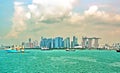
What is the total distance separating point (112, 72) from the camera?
6600 cm

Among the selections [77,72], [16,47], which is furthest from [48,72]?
[16,47]

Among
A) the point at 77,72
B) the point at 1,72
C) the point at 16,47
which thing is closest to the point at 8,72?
the point at 1,72

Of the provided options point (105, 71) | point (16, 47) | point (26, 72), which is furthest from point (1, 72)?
point (16, 47)

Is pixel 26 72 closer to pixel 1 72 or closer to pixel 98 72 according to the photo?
pixel 1 72

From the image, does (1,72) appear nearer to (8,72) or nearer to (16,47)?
(8,72)

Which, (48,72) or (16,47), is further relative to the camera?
(16,47)

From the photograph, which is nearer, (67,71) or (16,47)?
(67,71)

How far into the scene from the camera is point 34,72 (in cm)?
6506

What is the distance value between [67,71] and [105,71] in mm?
9031

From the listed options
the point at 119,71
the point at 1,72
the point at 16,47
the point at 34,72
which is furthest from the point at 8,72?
the point at 16,47

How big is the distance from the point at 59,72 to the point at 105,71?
443 inches

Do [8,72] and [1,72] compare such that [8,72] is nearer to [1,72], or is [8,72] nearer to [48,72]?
[1,72]

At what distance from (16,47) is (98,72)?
454 ft

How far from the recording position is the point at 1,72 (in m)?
65.9
